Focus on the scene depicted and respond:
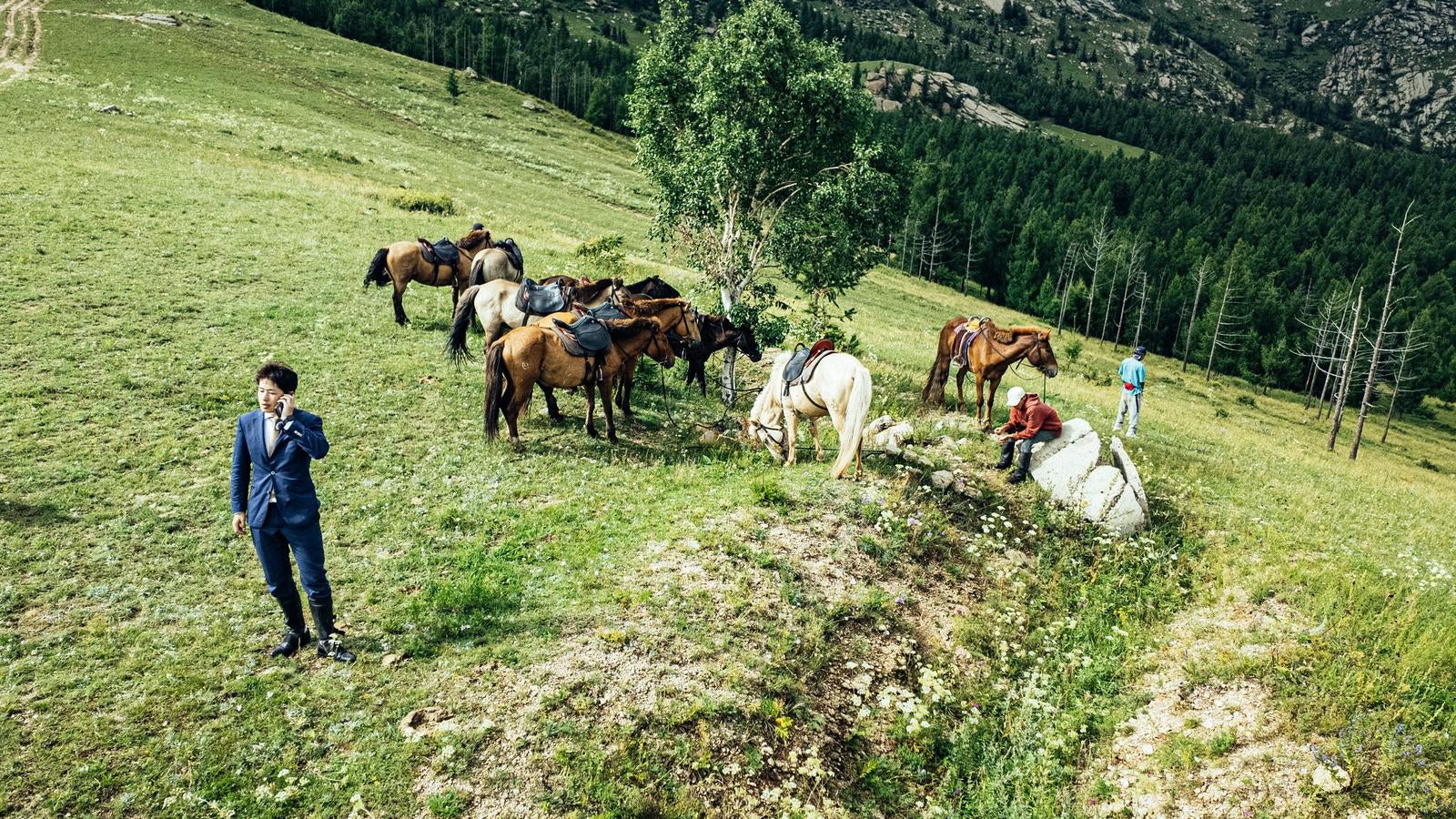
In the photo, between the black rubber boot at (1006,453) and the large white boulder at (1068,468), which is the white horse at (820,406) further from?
the large white boulder at (1068,468)

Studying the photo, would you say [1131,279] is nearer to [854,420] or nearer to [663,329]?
[663,329]

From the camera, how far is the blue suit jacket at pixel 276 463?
24.7 ft

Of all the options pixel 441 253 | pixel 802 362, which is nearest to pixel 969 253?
pixel 441 253

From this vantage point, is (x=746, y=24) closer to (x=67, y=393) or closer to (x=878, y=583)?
(x=878, y=583)

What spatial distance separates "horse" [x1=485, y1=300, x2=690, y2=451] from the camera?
14070mm

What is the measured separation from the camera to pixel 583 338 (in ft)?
47.1

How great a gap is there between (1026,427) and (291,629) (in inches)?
541

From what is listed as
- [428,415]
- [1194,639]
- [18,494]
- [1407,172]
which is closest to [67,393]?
[18,494]

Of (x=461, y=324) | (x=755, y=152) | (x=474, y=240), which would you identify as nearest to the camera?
(x=755, y=152)

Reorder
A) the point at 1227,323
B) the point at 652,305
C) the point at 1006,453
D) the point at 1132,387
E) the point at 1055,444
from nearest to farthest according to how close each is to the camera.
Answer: the point at 1055,444 → the point at 1006,453 → the point at 652,305 → the point at 1132,387 → the point at 1227,323

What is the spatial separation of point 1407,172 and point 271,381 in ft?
819

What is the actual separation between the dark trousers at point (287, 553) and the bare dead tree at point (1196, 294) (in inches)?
3906

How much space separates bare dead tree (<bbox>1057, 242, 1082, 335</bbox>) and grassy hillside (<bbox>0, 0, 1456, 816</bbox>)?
8224cm

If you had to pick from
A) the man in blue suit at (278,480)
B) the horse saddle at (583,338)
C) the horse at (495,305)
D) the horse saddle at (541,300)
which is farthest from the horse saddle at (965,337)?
the man in blue suit at (278,480)
